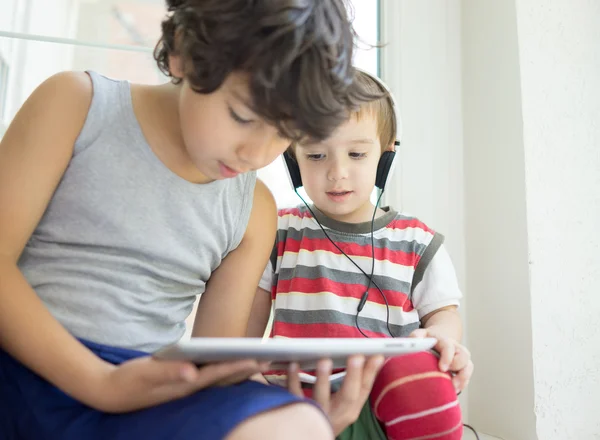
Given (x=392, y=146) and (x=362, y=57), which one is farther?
(x=362, y=57)

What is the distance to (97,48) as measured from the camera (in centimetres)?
118

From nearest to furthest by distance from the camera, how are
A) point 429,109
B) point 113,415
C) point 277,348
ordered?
1. point 277,348
2. point 113,415
3. point 429,109

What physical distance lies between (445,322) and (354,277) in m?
0.17

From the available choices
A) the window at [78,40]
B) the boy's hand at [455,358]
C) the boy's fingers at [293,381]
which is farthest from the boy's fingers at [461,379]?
the window at [78,40]

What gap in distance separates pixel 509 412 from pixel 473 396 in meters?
0.10

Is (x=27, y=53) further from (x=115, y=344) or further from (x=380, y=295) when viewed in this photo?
(x=380, y=295)

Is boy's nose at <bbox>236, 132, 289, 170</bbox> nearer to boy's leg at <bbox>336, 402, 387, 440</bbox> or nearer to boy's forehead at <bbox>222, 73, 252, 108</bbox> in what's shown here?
boy's forehead at <bbox>222, 73, 252, 108</bbox>

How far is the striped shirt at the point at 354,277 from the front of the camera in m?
0.96

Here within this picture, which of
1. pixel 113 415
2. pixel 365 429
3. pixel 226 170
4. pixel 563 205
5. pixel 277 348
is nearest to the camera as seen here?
pixel 277 348

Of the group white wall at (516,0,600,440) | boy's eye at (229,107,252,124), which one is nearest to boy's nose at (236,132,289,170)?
boy's eye at (229,107,252,124)

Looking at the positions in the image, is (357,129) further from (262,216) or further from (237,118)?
(237,118)

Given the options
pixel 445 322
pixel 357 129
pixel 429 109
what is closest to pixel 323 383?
pixel 445 322

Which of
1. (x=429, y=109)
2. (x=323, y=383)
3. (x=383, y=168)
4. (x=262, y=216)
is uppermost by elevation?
(x=429, y=109)

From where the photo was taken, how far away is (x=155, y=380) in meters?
0.55
